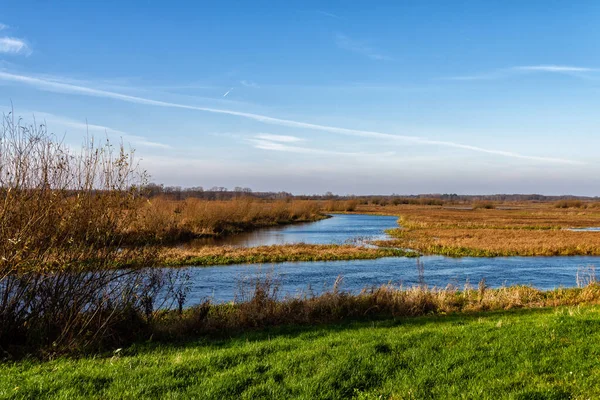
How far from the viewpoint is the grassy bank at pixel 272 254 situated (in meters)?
28.6

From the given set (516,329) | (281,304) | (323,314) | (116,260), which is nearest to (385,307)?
(323,314)

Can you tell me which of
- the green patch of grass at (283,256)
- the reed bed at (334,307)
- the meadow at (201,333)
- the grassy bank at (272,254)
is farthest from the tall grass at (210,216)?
the meadow at (201,333)

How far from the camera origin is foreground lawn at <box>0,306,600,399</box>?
233 inches

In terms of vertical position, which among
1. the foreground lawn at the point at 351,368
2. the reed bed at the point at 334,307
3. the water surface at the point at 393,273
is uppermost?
the foreground lawn at the point at 351,368

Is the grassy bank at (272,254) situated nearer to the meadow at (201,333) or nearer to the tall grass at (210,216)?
the tall grass at (210,216)

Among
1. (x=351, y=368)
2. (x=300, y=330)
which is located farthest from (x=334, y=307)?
(x=351, y=368)

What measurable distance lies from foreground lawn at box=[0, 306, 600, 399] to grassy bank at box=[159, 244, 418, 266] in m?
19.8

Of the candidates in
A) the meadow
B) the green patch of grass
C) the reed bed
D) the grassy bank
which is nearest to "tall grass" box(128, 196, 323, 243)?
the grassy bank

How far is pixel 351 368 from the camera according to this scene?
674 centimetres

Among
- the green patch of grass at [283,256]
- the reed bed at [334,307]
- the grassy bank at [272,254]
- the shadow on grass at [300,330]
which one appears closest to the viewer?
the shadow on grass at [300,330]

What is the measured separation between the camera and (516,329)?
897 cm

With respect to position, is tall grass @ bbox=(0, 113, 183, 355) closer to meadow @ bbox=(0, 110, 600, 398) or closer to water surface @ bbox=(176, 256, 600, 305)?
meadow @ bbox=(0, 110, 600, 398)

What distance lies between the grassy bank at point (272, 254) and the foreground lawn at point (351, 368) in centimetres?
1984

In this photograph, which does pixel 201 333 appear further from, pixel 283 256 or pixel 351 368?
pixel 283 256
